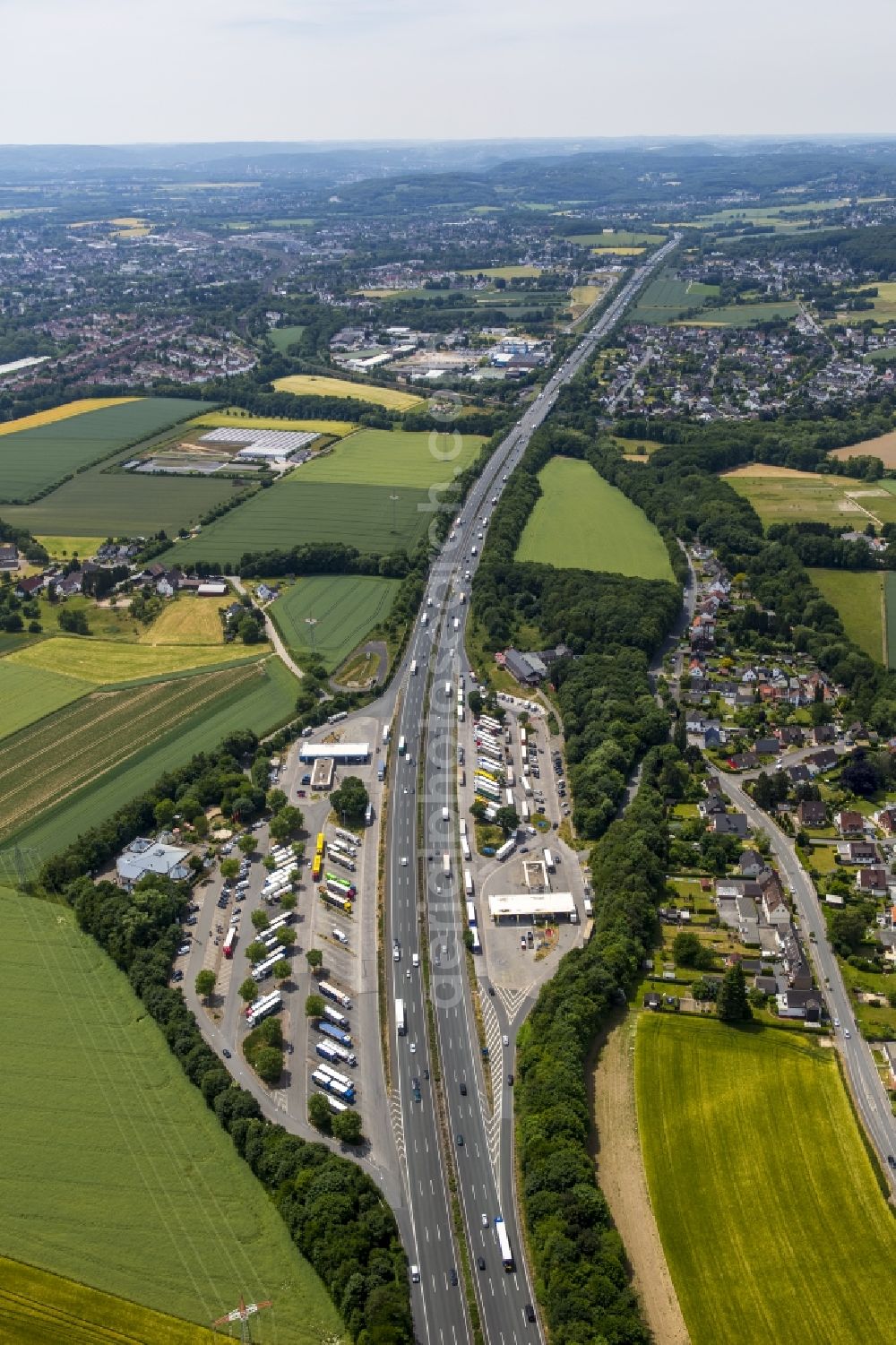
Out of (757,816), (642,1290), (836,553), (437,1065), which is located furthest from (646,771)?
(836,553)

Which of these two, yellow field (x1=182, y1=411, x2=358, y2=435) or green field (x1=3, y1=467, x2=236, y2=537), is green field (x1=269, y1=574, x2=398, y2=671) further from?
yellow field (x1=182, y1=411, x2=358, y2=435)

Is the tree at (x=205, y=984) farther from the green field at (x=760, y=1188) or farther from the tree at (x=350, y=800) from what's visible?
the green field at (x=760, y=1188)

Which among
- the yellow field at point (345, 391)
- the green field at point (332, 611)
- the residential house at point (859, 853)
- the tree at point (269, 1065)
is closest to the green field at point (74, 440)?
the yellow field at point (345, 391)

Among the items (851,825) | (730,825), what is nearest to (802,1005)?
(730,825)

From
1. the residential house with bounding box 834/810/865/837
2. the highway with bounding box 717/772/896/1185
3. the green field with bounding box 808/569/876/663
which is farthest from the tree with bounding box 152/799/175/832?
the green field with bounding box 808/569/876/663

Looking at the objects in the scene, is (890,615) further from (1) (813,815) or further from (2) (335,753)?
(2) (335,753)

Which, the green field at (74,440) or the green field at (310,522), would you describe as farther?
the green field at (74,440)

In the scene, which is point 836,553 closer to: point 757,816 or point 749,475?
point 749,475
